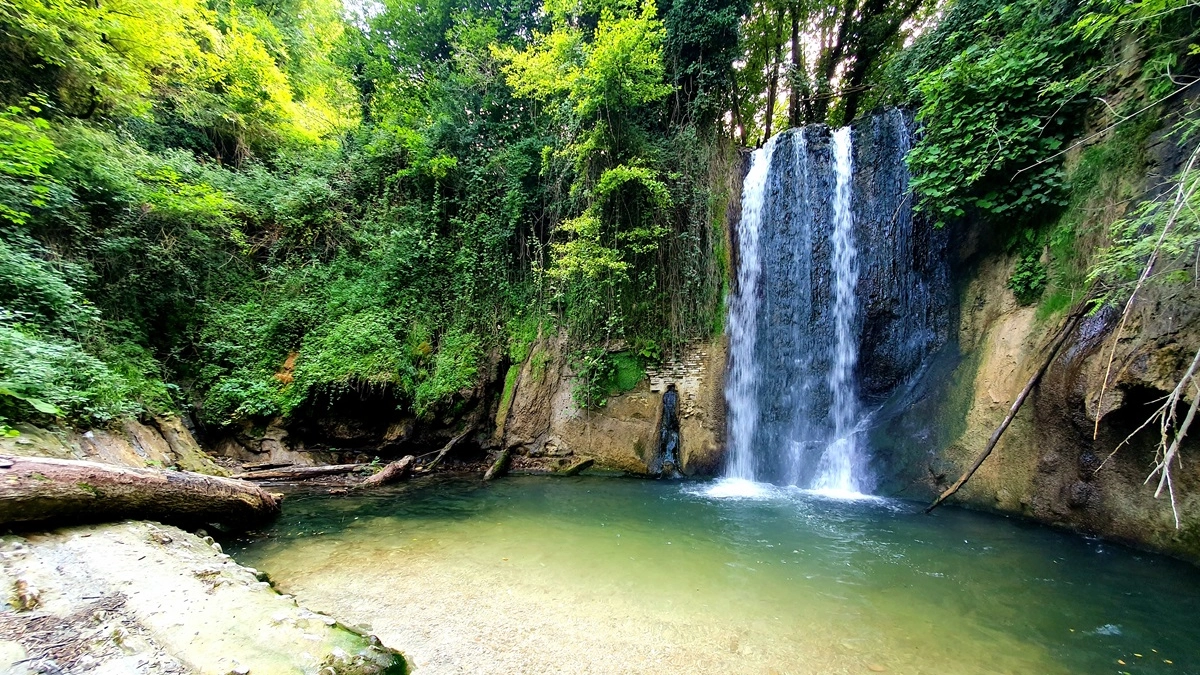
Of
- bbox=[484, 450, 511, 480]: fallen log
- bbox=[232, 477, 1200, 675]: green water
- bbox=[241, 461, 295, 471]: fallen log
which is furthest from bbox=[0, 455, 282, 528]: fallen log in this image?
bbox=[484, 450, 511, 480]: fallen log

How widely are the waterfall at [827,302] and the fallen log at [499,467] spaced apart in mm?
4041

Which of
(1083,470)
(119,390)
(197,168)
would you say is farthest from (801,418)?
(197,168)

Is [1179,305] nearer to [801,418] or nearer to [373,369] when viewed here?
[801,418]

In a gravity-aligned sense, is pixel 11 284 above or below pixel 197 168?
below

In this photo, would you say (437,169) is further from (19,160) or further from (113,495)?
(113,495)

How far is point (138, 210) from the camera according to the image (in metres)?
7.39

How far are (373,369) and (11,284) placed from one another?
4.20 m

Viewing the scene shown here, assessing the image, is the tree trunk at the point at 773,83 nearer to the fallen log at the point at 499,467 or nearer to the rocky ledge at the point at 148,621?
the fallen log at the point at 499,467

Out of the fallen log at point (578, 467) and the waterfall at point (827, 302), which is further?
the fallen log at point (578, 467)

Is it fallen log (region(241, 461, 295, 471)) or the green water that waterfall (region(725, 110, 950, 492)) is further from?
fallen log (region(241, 461, 295, 471))

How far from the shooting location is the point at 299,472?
7.20m

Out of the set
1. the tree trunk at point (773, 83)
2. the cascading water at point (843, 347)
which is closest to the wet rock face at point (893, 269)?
the cascading water at point (843, 347)

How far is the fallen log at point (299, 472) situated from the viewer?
7.06 metres

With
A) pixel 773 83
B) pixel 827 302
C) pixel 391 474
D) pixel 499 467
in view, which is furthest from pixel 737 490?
pixel 773 83
